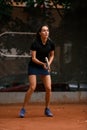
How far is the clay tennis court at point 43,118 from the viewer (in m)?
8.17

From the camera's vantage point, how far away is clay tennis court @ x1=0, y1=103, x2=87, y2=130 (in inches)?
322

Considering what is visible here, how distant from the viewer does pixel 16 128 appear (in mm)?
7957

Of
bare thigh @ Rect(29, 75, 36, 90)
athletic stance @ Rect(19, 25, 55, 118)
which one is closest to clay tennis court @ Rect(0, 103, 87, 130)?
athletic stance @ Rect(19, 25, 55, 118)

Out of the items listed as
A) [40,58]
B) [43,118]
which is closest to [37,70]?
[40,58]

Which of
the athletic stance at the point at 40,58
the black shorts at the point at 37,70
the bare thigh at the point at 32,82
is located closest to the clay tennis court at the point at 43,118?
the athletic stance at the point at 40,58

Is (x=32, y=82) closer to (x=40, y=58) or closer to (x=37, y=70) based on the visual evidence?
(x=37, y=70)

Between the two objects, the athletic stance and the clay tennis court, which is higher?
the athletic stance

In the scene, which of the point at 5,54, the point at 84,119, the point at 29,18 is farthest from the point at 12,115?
the point at 29,18

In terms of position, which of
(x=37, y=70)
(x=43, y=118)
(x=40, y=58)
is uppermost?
(x=40, y=58)

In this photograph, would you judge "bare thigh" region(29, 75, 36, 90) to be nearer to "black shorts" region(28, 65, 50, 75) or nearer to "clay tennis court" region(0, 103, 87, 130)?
"black shorts" region(28, 65, 50, 75)

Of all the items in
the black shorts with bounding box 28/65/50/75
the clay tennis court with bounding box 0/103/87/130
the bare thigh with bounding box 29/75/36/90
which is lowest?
the clay tennis court with bounding box 0/103/87/130

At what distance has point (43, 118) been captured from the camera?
9.06m

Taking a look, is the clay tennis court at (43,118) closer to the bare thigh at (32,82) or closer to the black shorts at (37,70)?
the bare thigh at (32,82)

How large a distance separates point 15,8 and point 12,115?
309 cm
